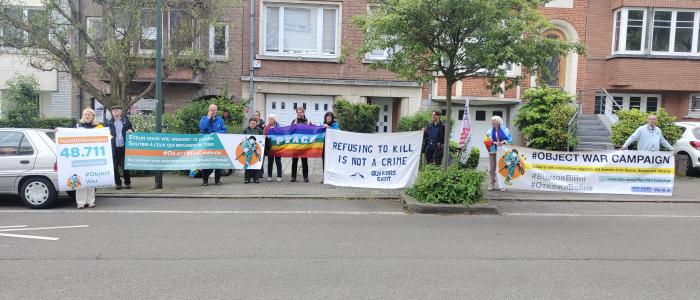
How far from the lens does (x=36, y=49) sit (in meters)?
12.8

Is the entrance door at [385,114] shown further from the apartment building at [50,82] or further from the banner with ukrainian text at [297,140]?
the apartment building at [50,82]

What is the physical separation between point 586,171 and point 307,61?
10.6 meters

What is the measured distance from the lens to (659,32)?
1986cm

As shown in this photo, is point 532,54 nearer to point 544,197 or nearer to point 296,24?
point 544,197

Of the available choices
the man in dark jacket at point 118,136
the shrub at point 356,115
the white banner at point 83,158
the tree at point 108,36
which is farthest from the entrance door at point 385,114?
the white banner at point 83,158

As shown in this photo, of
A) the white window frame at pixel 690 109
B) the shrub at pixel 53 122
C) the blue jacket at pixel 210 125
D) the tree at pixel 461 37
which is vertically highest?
the tree at pixel 461 37

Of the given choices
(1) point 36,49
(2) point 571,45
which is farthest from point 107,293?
(1) point 36,49

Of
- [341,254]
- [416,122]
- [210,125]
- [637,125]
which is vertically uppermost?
[637,125]

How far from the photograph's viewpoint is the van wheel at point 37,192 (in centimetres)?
941

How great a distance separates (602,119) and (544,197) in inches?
387

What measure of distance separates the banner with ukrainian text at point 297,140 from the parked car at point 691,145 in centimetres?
1046

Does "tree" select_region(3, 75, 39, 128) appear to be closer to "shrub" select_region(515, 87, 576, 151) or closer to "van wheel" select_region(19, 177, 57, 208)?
"van wheel" select_region(19, 177, 57, 208)

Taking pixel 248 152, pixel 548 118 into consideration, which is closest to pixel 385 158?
pixel 248 152

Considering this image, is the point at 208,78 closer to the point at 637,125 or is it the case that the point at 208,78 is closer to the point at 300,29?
the point at 300,29
